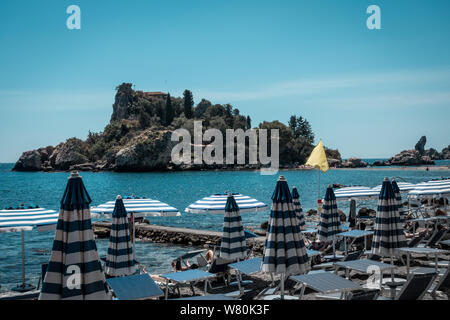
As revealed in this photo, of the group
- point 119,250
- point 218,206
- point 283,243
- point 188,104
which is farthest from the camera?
point 188,104

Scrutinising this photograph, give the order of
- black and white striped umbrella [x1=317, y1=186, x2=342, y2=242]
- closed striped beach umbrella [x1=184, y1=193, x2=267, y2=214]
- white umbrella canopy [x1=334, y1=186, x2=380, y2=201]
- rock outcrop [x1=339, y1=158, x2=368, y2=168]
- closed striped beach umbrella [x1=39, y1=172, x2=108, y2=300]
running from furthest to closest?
rock outcrop [x1=339, y1=158, x2=368, y2=168]
white umbrella canopy [x1=334, y1=186, x2=380, y2=201]
black and white striped umbrella [x1=317, y1=186, x2=342, y2=242]
closed striped beach umbrella [x1=184, y1=193, x2=267, y2=214]
closed striped beach umbrella [x1=39, y1=172, x2=108, y2=300]

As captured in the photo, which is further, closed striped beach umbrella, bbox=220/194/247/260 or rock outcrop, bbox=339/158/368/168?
rock outcrop, bbox=339/158/368/168

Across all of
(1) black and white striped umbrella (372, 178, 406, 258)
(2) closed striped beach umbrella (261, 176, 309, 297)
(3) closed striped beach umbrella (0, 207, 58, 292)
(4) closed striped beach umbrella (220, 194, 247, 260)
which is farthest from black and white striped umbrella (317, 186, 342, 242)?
(3) closed striped beach umbrella (0, 207, 58, 292)

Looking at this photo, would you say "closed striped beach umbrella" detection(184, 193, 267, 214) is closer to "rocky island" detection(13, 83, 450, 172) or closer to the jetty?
the jetty

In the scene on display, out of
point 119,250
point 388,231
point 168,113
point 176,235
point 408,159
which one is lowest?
point 176,235

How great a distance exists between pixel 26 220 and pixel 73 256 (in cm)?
446

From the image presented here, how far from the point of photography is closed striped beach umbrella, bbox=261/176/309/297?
7.34 metres

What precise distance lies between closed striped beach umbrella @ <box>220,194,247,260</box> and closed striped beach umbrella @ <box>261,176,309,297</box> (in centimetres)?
308

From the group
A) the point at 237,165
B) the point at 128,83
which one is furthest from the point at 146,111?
the point at 237,165

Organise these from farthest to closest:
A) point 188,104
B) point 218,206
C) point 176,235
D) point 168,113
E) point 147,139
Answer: point 188,104
point 168,113
point 147,139
point 176,235
point 218,206

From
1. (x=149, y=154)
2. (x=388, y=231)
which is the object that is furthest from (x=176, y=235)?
(x=149, y=154)

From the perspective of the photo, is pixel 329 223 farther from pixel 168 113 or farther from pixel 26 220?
pixel 168 113

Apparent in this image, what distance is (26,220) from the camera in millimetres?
8922
